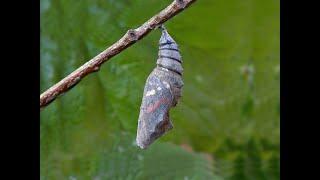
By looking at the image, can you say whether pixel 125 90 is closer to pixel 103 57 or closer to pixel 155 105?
pixel 155 105

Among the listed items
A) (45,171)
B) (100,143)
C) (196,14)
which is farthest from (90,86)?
(196,14)

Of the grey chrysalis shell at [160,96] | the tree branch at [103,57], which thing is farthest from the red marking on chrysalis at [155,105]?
the tree branch at [103,57]

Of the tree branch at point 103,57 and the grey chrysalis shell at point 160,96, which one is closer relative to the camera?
the tree branch at point 103,57

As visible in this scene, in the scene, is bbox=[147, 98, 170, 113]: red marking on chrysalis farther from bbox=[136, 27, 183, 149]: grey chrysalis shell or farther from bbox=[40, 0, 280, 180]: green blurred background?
bbox=[40, 0, 280, 180]: green blurred background

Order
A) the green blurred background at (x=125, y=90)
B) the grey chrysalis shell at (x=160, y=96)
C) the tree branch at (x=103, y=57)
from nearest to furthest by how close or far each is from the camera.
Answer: the tree branch at (x=103, y=57), the grey chrysalis shell at (x=160, y=96), the green blurred background at (x=125, y=90)

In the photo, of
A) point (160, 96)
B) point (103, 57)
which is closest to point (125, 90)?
point (160, 96)

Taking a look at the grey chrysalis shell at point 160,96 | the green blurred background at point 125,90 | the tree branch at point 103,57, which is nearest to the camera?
the tree branch at point 103,57

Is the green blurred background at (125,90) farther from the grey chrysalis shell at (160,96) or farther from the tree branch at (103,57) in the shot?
the tree branch at (103,57)
